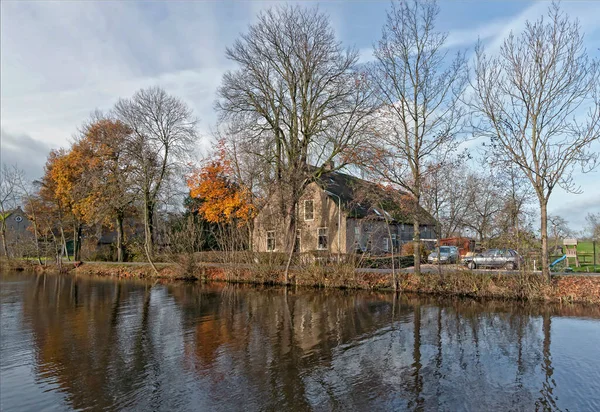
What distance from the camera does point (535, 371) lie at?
26.1 feet

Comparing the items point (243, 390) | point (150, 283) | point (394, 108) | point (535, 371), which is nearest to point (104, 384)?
point (243, 390)

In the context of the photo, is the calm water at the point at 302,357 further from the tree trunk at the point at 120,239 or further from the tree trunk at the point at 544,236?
the tree trunk at the point at 120,239

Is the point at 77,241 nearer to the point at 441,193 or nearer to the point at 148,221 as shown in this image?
the point at 148,221

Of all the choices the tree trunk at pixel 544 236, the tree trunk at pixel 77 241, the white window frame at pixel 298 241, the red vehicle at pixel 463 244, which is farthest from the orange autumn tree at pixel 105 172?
the tree trunk at pixel 544 236

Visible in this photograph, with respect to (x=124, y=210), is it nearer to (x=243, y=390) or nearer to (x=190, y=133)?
(x=190, y=133)

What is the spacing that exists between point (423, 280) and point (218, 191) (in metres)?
19.1

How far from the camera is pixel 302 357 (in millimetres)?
8758

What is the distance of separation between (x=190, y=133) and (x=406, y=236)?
19954 mm

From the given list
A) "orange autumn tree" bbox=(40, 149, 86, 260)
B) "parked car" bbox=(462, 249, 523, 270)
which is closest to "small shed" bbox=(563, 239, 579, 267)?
"parked car" bbox=(462, 249, 523, 270)

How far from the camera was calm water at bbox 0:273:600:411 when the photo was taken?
260 inches

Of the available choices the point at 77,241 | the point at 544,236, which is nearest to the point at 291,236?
the point at 544,236

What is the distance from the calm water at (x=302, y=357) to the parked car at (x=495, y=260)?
11.0 feet

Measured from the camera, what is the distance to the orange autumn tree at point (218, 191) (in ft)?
104

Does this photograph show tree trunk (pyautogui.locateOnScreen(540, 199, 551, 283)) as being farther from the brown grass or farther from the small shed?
the small shed
